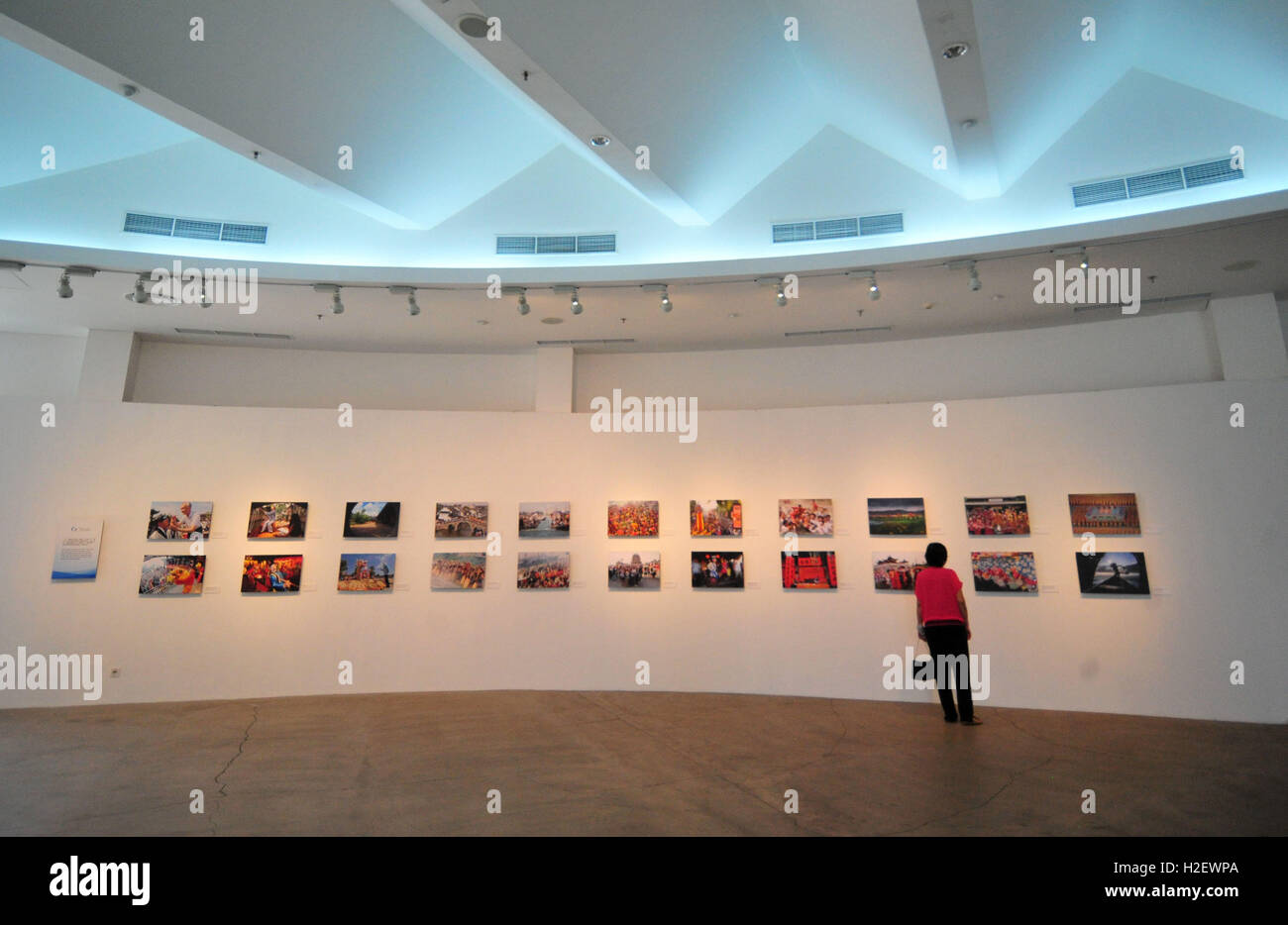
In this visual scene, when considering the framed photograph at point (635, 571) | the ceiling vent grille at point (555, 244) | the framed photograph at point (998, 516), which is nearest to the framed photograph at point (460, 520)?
the framed photograph at point (635, 571)

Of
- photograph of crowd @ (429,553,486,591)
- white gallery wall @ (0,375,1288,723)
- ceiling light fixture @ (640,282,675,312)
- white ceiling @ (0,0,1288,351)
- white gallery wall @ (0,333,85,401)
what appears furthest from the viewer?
white gallery wall @ (0,333,85,401)

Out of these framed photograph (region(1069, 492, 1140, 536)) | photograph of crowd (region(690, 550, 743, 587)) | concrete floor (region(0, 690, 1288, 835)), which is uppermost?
framed photograph (region(1069, 492, 1140, 536))

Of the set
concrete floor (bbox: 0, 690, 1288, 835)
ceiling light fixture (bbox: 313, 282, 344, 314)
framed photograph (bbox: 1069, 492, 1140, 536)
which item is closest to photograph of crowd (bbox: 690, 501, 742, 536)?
concrete floor (bbox: 0, 690, 1288, 835)

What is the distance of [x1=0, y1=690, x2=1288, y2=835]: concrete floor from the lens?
14.1 feet

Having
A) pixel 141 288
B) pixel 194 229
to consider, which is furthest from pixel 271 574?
pixel 194 229

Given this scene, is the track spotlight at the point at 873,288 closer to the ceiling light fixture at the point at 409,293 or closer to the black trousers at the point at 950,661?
the black trousers at the point at 950,661

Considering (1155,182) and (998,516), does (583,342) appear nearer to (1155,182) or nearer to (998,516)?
(998,516)

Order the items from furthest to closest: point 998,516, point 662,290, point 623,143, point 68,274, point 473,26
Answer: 1. point 998,516
2. point 662,290
3. point 68,274
4. point 623,143
5. point 473,26

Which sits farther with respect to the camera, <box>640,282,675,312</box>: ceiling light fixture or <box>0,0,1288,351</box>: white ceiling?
<box>640,282,675,312</box>: ceiling light fixture

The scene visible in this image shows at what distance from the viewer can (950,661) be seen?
7.46 meters

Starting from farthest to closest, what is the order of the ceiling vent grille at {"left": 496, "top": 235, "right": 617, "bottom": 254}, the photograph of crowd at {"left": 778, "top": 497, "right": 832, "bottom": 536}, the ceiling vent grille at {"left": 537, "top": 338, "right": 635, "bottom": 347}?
1. the ceiling vent grille at {"left": 537, "top": 338, "right": 635, "bottom": 347}
2. the photograph of crowd at {"left": 778, "top": 497, "right": 832, "bottom": 536}
3. the ceiling vent grille at {"left": 496, "top": 235, "right": 617, "bottom": 254}

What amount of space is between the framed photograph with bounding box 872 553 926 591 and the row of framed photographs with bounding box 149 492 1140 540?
34 centimetres

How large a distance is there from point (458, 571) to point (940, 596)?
6.70 m

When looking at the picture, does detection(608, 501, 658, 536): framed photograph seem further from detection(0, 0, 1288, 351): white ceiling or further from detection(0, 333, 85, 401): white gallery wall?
detection(0, 333, 85, 401): white gallery wall
